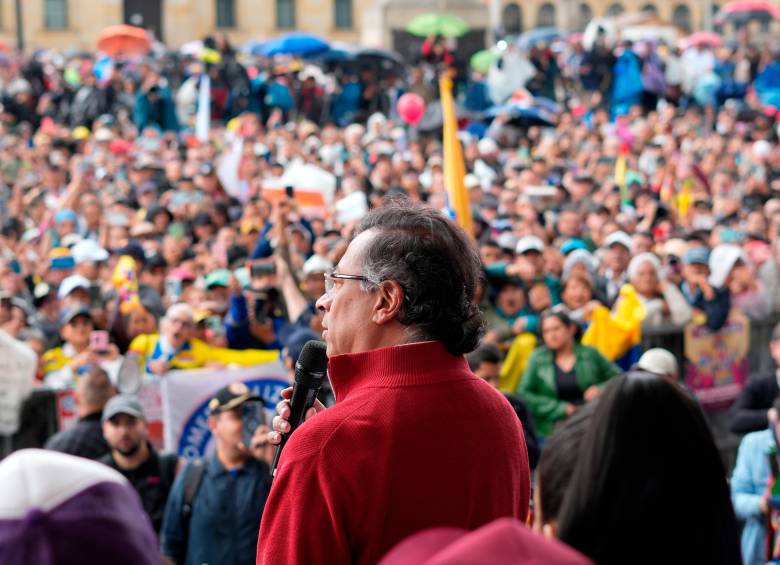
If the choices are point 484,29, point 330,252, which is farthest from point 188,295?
point 484,29

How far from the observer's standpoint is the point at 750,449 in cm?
664

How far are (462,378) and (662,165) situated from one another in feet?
46.7

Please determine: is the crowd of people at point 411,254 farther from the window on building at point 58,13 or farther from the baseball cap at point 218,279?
the window on building at point 58,13

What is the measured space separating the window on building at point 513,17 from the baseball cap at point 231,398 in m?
62.4

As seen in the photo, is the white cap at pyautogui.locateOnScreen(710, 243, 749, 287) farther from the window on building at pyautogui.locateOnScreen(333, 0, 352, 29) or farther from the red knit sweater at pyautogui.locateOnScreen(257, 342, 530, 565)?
the window on building at pyautogui.locateOnScreen(333, 0, 352, 29)

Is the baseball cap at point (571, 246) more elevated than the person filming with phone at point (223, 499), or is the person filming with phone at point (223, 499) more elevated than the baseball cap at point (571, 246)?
the baseball cap at point (571, 246)

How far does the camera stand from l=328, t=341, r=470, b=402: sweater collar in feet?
9.41

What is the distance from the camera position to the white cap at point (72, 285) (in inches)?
382

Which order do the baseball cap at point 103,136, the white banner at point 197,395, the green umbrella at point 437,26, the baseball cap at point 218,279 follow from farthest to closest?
the green umbrella at point 437,26 → the baseball cap at point 103,136 → the baseball cap at point 218,279 → the white banner at point 197,395

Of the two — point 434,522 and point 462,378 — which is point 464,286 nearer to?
point 462,378

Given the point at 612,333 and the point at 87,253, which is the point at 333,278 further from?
the point at 87,253

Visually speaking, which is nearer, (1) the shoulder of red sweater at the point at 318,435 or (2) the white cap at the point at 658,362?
(1) the shoulder of red sweater at the point at 318,435

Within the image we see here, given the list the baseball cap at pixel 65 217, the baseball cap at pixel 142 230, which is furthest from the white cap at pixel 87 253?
the baseball cap at pixel 65 217

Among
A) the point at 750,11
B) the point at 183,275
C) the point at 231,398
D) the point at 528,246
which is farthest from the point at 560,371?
the point at 750,11
